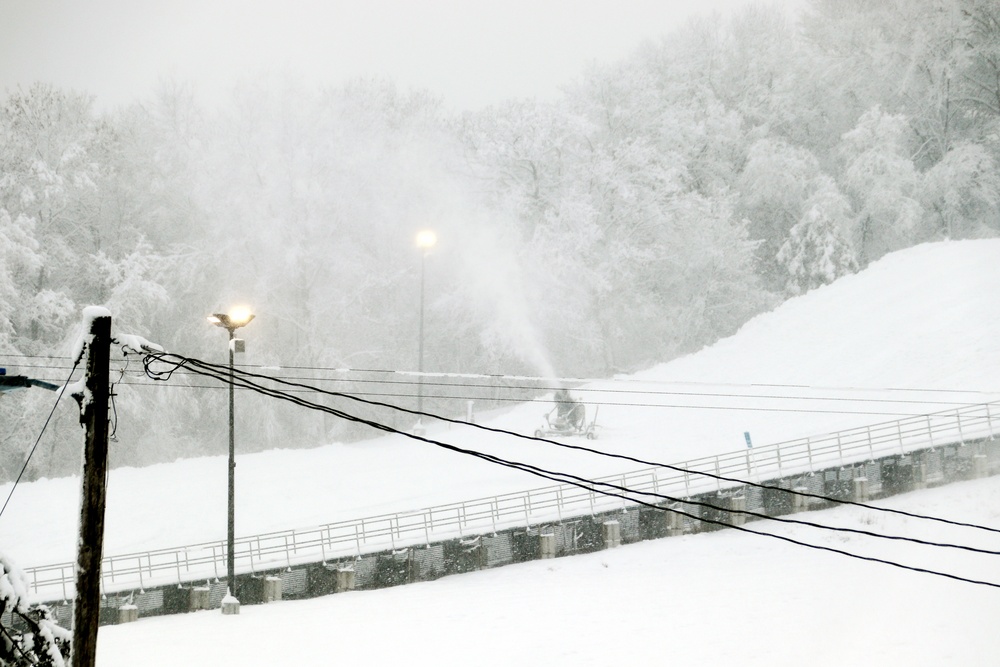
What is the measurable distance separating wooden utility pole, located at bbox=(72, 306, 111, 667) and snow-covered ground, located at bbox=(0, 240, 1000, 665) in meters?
6.94

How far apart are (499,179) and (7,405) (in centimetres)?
2867

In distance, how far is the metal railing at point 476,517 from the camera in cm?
2327

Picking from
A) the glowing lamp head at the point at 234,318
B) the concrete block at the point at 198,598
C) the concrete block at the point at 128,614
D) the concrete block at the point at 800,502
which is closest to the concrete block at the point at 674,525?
the concrete block at the point at 800,502

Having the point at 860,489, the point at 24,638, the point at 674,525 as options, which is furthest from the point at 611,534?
the point at 24,638

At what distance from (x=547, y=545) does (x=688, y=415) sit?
43.2 ft

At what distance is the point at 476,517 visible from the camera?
88.2ft

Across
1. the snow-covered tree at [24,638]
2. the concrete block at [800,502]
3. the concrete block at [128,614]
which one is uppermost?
the snow-covered tree at [24,638]

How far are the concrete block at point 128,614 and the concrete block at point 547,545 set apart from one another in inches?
429

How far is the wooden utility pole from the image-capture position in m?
8.55

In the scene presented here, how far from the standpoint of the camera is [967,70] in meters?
50.5

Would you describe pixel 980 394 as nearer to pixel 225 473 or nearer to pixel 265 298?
pixel 225 473

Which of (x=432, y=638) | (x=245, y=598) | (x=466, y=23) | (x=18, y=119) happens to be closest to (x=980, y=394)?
(x=432, y=638)

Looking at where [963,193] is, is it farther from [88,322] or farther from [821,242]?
[88,322]

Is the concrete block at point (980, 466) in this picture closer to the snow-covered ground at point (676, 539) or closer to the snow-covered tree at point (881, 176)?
the snow-covered ground at point (676, 539)
